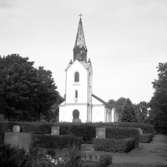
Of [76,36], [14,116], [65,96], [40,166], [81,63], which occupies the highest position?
[76,36]

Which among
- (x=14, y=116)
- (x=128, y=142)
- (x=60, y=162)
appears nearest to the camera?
(x=60, y=162)

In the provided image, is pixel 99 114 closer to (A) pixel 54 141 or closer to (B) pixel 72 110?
(B) pixel 72 110

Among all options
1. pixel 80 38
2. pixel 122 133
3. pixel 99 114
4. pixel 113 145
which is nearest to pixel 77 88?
pixel 99 114

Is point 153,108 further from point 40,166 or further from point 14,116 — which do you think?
point 40,166

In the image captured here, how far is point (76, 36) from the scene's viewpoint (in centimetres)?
7112

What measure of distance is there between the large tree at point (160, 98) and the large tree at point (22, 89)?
14847mm

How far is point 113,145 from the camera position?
85.7 ft

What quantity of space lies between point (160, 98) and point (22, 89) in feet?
57.8

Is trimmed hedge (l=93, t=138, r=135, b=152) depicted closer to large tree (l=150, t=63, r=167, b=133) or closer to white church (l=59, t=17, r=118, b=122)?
large tree (l=150, t=63, r=167, b=133)

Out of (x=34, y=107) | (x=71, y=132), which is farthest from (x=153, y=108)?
(x=71, y=132)

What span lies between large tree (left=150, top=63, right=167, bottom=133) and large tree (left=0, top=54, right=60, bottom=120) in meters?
14.8

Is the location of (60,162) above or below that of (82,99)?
below

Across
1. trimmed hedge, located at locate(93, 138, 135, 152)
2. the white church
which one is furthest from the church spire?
trimmed hedge, located at locate(93, 138, 135, 152)

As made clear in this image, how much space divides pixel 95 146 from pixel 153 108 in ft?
91.9
